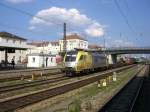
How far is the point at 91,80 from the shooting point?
2917cm

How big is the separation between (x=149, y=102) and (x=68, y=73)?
21.5 metres

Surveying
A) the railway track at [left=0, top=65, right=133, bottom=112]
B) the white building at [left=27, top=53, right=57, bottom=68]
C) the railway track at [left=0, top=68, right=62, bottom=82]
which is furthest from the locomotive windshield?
the white building at [left=27, top=53, right=57, bottom=68]

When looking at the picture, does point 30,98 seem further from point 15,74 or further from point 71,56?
point 15,74

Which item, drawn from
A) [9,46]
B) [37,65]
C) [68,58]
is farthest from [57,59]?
[68,58]

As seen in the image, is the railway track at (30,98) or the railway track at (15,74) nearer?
the railway track at (30,98)

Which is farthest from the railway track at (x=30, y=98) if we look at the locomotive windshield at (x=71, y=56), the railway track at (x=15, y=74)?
the locomotive windshield at (x=71, y=56)

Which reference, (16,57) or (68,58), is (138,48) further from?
(68,58)

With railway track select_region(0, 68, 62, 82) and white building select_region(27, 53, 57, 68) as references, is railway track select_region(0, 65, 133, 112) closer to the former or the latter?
railway track select_region(0, 68, 62, 82)

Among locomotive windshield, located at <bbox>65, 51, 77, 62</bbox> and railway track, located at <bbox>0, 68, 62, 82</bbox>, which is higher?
locomotive windshield, located at <bbox>65, 51, 77, 62</bbox>

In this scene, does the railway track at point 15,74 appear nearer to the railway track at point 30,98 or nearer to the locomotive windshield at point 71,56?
the locomotive windshield at point 71,56

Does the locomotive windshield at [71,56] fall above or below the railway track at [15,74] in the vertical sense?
above

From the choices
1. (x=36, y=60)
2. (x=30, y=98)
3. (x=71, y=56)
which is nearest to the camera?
(x=30, y=98)

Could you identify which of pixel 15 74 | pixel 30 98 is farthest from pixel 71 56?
pixel 30 98

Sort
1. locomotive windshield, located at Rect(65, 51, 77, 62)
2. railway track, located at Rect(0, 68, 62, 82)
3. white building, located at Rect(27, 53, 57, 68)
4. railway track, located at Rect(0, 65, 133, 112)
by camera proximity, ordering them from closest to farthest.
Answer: railway track, located at Rect(0, 65, 133, 112), railway track, located at Rect(0, 68, 62, 82), locomotive windshield, located at Rect(65, 51, 77, 62), white building, located at Rect(27, 53, 57, 68)
